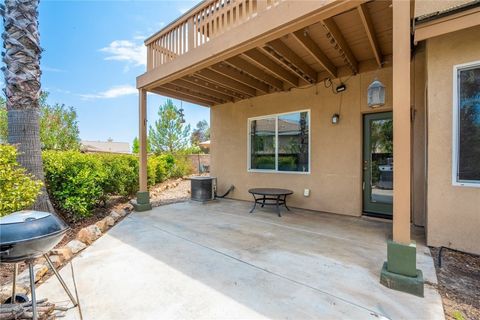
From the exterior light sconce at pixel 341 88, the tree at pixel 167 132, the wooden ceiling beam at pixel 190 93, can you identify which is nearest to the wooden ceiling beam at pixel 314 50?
the exterior light sconce at pixel 341 88

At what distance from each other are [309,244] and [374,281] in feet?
Result: 3.68

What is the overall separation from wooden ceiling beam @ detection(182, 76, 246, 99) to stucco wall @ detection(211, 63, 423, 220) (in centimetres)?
47

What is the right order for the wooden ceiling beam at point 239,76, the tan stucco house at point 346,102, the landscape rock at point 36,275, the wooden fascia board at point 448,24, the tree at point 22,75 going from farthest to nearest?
the wooden ceiling beam at point 239,76, the tree at point 22,75, the tan stucco house at point 346,102, the wooden fascia board at point 448,24, the landscape rock at point 36,275

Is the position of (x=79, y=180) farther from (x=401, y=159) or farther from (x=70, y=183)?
(x=401, y=159)

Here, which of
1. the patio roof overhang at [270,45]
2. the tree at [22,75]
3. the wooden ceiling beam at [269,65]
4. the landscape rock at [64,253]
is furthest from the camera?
the wooden ceiling beam at [269,65]

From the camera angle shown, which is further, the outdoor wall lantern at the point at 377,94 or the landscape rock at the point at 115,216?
the landscape rock at the point at 115,216

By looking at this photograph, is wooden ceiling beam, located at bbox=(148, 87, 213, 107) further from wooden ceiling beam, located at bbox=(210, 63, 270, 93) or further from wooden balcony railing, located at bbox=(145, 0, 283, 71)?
wooden ceiling beam, located at bbox=(210, 63, 270, 93)

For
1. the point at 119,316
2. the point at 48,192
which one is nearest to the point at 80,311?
the point at 119,316

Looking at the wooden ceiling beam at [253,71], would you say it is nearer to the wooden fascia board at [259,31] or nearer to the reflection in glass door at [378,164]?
the wooden fascia board at [259,31]

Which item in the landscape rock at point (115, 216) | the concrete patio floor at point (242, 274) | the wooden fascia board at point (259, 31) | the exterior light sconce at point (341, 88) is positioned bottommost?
the concrete patio floor at point (242, 274)

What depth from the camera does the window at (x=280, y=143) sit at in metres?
5.80

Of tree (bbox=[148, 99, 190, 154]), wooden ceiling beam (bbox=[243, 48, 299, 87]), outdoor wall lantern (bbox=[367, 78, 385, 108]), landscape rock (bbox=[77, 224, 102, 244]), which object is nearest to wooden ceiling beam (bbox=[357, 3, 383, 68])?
outdoor wall lantern (bbox=[367, 78, 385, 108])

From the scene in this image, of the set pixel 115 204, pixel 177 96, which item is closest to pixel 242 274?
pixel 115 204

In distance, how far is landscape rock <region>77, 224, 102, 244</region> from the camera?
3.61m
